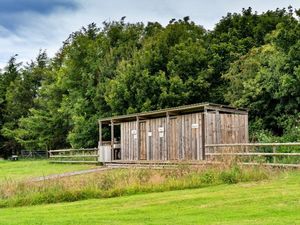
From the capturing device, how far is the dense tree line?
26984 mm

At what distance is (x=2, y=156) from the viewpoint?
58594 millimetres

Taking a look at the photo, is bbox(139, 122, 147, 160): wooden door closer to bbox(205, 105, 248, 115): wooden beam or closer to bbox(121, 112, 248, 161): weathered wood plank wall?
bbox(121, 112, 248, 161): weathered wood plank wall

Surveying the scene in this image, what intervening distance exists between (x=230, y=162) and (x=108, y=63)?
26.8 m

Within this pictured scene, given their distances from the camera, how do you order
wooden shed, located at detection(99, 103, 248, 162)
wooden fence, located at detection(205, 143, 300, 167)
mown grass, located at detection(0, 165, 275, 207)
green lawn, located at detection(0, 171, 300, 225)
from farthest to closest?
1. wooden shed, located at detection(99, 103, 248, 162)
2. wooden fence, located at detection(205, 143, 300, 167)
3. mown grass, located at detection(0, 165, 275, 207)
4. green lawn, located at detection(0, 171, 300, 225)

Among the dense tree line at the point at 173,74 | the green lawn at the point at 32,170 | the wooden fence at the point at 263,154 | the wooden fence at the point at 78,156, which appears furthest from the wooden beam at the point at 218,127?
the wooden fence at the point at 78,156

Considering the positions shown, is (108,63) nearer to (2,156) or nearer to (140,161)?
(140,161)

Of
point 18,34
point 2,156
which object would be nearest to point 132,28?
point 18,34

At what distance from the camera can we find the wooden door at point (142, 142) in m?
26.8

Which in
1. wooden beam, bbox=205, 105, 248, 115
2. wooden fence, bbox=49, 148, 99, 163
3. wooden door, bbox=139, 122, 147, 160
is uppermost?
wooden beam, bbox=205, 105, 248, 115

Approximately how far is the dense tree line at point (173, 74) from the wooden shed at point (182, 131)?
2.25 m

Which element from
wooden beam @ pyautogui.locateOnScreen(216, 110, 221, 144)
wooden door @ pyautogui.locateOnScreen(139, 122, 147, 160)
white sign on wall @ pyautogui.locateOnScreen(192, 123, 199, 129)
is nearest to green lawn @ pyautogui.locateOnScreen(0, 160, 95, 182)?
wooden door @ pyautogui.locateOnScreen(139, 122, 147, 160)

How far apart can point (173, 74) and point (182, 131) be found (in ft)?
38.2

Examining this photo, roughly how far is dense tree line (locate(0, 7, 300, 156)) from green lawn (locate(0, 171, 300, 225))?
12.1 metres

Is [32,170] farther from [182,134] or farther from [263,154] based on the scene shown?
[263,154]
